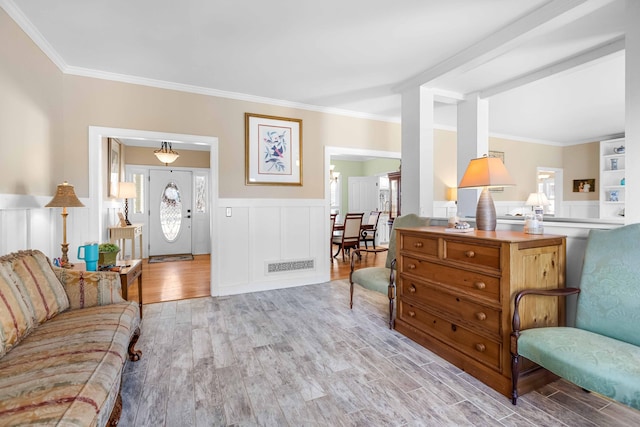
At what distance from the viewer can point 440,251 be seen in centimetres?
233

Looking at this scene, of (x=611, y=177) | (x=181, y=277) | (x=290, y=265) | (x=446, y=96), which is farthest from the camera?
(x=611, y=177)

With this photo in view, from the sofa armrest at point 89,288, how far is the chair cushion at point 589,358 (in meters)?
2.64

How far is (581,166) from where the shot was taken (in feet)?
23.5

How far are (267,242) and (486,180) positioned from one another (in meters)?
2.88

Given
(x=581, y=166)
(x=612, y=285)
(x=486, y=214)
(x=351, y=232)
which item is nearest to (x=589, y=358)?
(x=612, y=285)

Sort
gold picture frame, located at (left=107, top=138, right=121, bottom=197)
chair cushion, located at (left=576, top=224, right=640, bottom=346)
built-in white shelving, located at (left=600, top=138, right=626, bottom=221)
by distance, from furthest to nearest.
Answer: built-in white shelving, located at (left=600, top=138, right=626, bottom=221) → gold picture frame, located at (left=107, top=138, right=121, bottom=197) → chair cushion, located at (left=576, top=224, right=640, bottom=346)

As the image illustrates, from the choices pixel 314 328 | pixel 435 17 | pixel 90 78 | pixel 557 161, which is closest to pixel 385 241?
pixel 557 161

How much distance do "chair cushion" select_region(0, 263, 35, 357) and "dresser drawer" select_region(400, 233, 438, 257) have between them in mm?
2567

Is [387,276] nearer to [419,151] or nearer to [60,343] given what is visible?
[419,151]

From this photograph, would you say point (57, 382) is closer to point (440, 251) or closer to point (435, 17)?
point (440, 251)

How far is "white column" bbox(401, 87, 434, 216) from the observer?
358 cm

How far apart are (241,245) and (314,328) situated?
171 centimetres

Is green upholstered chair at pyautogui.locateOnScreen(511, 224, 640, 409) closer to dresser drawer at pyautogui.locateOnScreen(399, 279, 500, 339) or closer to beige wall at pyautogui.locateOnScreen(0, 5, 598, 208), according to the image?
dresser drawer at pyautogui.locateOnScreen(399, 279, 500, 339)

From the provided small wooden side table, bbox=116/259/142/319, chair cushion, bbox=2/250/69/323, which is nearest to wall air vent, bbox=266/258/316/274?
small wooden side table, bbox=116/259/142/319
